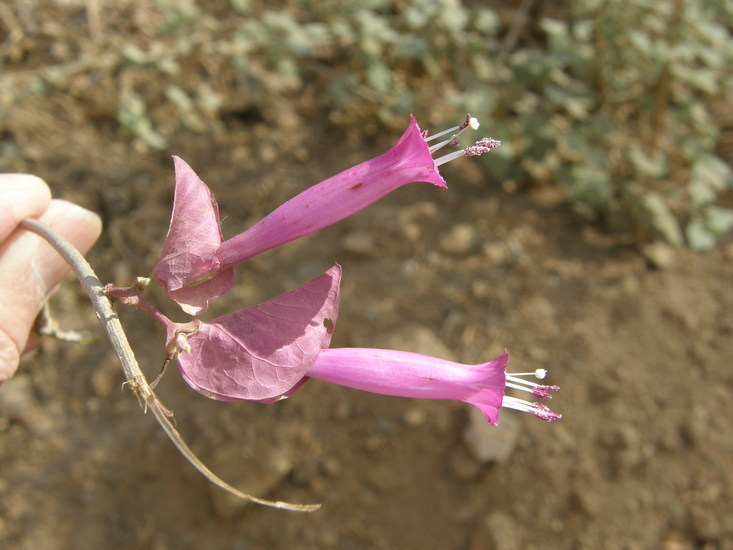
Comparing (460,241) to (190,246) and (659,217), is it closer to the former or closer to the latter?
(659,217)

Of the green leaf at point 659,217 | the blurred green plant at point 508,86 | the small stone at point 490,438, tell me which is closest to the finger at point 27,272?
the small stone at point 490,438

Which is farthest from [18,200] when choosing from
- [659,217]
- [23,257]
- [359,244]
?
[659,217]

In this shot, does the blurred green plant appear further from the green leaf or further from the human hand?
the human hand

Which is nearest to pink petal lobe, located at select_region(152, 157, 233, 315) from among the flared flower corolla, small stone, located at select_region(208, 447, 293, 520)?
the flared flower corolla

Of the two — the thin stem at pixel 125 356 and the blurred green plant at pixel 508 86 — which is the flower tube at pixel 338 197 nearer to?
the thin stem at pixel 125 356

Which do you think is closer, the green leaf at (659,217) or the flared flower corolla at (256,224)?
the flared flower corolla at (256,224)

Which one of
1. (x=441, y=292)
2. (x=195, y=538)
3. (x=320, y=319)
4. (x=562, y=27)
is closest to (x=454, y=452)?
(x=441, y=292)
